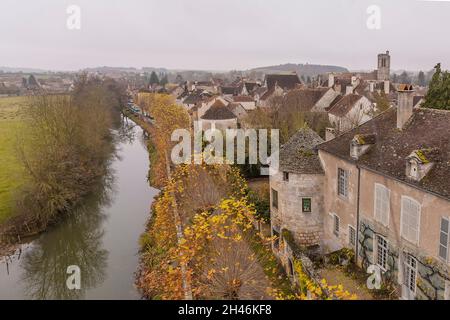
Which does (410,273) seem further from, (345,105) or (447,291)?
(345,105)

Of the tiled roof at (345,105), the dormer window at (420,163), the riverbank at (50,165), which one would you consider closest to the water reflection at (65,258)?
the riverbank at (50,165)

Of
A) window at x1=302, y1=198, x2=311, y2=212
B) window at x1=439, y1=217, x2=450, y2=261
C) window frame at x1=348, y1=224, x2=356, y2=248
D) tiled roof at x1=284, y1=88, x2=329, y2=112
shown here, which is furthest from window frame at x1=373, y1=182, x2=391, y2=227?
tiled roof at x1=284, y1=88, x2=329, y2=112

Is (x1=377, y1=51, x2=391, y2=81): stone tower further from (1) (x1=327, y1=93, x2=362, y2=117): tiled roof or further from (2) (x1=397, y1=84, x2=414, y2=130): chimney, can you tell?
(2) (x1=397, y1=84, x2=414, y2=130): chimney

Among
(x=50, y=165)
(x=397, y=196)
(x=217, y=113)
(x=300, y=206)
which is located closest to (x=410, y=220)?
(x=397, y=196)

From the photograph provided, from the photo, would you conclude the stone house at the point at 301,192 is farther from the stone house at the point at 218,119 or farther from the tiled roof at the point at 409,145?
the stone house at the point at 218,119

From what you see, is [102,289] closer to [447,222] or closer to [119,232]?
[119,232]

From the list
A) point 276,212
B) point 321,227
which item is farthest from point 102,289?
point 321,227
